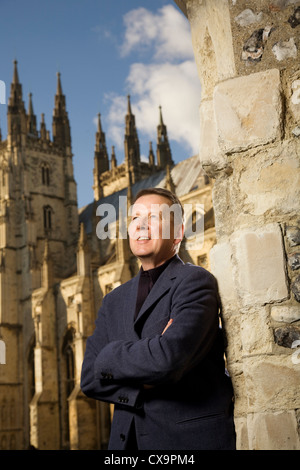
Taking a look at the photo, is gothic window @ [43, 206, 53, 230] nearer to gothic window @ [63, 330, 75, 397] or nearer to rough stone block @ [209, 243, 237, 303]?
gothic window @ [63, 330, 75, 397]

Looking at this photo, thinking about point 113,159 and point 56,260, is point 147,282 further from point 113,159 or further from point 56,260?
point 113,159

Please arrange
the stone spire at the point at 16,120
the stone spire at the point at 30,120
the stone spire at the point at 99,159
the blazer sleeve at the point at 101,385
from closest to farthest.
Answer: the blazer sleeve at the point at 101,385, the stone spire at the point at 16,120, the stone spire at the point at 30,120, the stone spire at the point at 99,159

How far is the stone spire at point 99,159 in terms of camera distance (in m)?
42.7

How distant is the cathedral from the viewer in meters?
25.4

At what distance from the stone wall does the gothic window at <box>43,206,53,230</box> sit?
108 feet

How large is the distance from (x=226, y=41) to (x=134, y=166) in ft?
120

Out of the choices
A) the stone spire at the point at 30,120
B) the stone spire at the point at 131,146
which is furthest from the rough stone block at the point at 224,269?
the stone spire at the point at 30,120

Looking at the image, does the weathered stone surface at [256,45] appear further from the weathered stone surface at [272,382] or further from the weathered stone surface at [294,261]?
the weathered stone surface at [272,382]

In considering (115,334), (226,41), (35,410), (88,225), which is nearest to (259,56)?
(226,41)

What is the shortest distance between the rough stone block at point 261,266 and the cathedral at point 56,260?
19408mm

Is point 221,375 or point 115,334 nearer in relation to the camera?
point 221,375

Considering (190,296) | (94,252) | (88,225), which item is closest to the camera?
(190,296)

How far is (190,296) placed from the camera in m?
2.35
